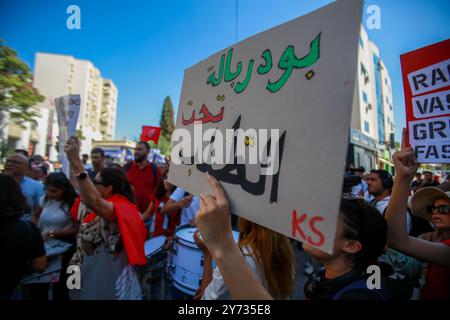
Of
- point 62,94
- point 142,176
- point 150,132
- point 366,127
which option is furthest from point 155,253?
point 62,94

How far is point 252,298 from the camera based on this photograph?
822mm

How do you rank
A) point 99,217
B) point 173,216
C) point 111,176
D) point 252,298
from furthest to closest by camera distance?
1. point 173,216
2. point 111,176
3. point 99,217
4. point 252,298

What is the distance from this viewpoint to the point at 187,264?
2457mm

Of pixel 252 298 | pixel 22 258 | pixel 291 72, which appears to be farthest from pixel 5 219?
pixel 291 72

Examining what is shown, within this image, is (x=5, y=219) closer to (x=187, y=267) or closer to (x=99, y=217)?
(x=99, y=217)

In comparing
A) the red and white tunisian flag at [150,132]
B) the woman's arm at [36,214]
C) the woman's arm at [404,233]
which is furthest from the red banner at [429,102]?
the red and white tunisian flag at [150,132]

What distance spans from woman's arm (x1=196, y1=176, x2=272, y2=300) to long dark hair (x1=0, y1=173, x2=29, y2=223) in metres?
1.72

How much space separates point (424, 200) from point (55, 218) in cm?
392

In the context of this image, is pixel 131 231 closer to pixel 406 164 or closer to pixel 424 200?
pixel 406 164

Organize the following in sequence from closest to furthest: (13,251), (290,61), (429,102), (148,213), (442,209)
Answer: (290,61) → (429,102) → (13,251) → (442,209) → (148,213)

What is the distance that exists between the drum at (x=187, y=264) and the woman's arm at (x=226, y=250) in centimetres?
142

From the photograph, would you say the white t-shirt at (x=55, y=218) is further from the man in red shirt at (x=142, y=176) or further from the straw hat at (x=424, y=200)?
the straw hat at (x=424, y=200)

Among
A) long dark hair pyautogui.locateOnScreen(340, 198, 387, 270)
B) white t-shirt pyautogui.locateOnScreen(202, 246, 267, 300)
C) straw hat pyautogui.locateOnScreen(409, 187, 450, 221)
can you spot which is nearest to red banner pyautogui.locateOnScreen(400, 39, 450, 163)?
long dark hair pyautogui.locateOnScreen(340, 198, 387, 270)
